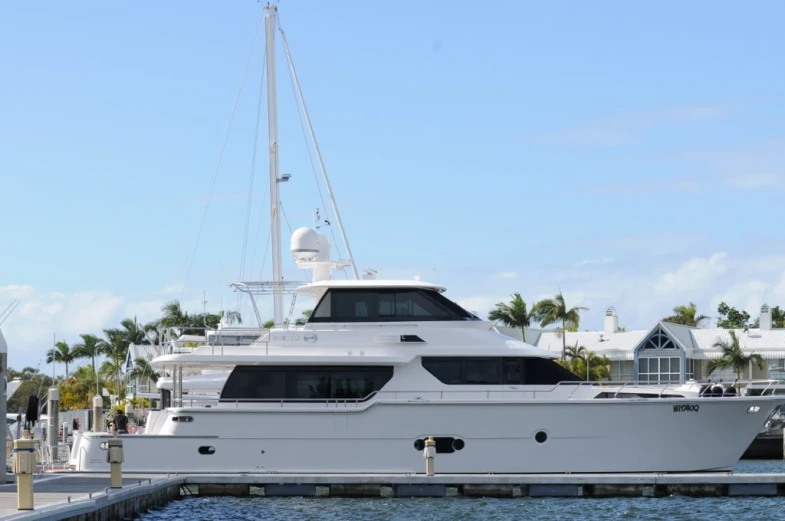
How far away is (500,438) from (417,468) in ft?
5.18

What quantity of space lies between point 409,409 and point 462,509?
3097mm

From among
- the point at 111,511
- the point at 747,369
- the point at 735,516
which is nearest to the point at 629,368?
the point at 747,369

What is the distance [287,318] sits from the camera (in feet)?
73.7

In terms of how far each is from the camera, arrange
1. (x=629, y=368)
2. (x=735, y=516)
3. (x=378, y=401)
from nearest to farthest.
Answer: (x=735, y=516)
(x=378, y=401)
(x=629, y=368)

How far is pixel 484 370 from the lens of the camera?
830 inches

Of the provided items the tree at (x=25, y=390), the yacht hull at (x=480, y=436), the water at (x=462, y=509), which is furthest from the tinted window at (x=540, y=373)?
the tree at (x=25, y=390)

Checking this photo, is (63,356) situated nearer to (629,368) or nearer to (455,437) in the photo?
(629,368)

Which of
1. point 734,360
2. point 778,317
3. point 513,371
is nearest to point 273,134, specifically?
point 513,371

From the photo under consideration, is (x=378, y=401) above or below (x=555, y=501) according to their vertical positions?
above

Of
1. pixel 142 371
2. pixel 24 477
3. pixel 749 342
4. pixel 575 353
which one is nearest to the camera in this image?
pixel 24 477

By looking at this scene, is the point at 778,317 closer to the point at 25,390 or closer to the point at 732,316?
the point at 732,316

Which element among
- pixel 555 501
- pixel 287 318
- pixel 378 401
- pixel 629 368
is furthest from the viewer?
pixel 629 368

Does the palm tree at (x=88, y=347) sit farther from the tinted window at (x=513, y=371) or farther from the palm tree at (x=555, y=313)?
the tinted window at (x=513, y=371)

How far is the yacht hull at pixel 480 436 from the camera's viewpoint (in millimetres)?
20562
